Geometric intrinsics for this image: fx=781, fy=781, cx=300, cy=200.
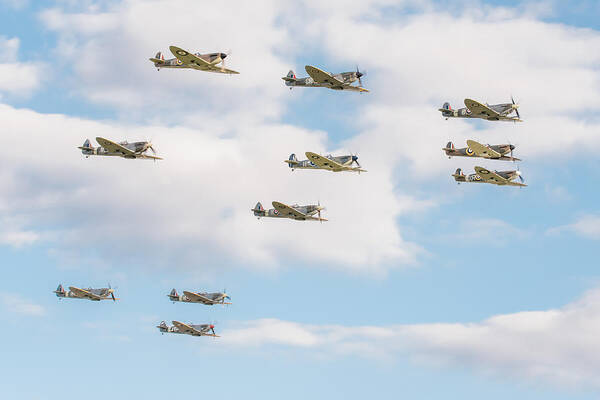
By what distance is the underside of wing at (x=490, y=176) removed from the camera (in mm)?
112562

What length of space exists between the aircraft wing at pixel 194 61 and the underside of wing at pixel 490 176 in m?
38.2

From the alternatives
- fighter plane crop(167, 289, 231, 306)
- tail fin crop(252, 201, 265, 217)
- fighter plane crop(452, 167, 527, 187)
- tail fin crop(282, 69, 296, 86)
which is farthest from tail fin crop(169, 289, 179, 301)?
fighter plane crop(452, 167, 527, 187)

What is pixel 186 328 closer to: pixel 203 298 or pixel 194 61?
pixel 203 298

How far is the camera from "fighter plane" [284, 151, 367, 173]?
109m

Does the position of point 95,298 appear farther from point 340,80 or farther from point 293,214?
point 340,80

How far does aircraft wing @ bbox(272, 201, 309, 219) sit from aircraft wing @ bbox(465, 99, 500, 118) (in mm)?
28065

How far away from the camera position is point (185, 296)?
13188 cm

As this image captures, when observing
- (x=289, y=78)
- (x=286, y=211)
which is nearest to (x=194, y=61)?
(x=289, y=78)

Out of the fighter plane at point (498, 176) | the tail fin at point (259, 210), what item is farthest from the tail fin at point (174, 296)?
the fighter plane at point (498, 176)

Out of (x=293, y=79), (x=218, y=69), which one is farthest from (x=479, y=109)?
(x=218, y=69)

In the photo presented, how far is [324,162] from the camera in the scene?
359 feet

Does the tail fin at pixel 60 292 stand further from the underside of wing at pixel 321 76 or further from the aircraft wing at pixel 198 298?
the underside of wing at pixel 321 76

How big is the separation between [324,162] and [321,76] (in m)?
12.2

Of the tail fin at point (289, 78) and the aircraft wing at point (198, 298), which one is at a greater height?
the tail fin at point (289, 78)
